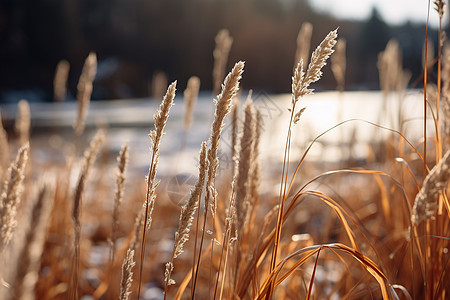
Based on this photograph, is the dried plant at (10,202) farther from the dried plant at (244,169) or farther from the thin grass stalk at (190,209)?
the dried plant at (244,169)

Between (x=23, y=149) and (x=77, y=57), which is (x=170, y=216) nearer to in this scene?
(x=23, y=149)

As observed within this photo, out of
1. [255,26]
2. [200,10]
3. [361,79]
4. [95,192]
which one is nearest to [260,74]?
[255,26]

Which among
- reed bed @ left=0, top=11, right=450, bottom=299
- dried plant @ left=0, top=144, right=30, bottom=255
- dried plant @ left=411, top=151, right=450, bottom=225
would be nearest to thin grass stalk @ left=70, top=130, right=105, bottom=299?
reed bed @ left=0, top=11, right=450, bottom=299

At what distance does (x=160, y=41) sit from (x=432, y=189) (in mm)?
47420

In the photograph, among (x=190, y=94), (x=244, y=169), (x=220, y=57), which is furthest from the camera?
(x=220, y=57)

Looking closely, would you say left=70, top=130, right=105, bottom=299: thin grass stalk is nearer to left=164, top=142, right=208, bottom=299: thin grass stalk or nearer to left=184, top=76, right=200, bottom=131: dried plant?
left=164, top=142, right=208, bottom=299: thin grass stalk

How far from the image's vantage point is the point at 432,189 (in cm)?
67

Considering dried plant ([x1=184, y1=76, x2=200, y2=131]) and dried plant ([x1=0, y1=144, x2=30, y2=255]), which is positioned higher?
dried plant ([x1=184, y1=76, x2=200, y2=131])

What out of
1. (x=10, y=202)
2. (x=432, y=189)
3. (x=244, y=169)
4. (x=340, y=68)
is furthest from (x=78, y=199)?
(x=340, y=68)

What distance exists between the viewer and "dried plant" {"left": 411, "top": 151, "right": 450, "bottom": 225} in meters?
0.65

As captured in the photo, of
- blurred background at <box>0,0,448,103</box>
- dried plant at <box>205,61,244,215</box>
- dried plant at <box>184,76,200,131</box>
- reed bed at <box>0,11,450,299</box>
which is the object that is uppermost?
blurred background at <box>0,0,448,103</box>

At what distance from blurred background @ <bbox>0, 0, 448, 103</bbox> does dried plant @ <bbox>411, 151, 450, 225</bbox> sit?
3205cm

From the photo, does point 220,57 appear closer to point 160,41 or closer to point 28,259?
point 28,259

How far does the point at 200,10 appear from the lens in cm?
4656
